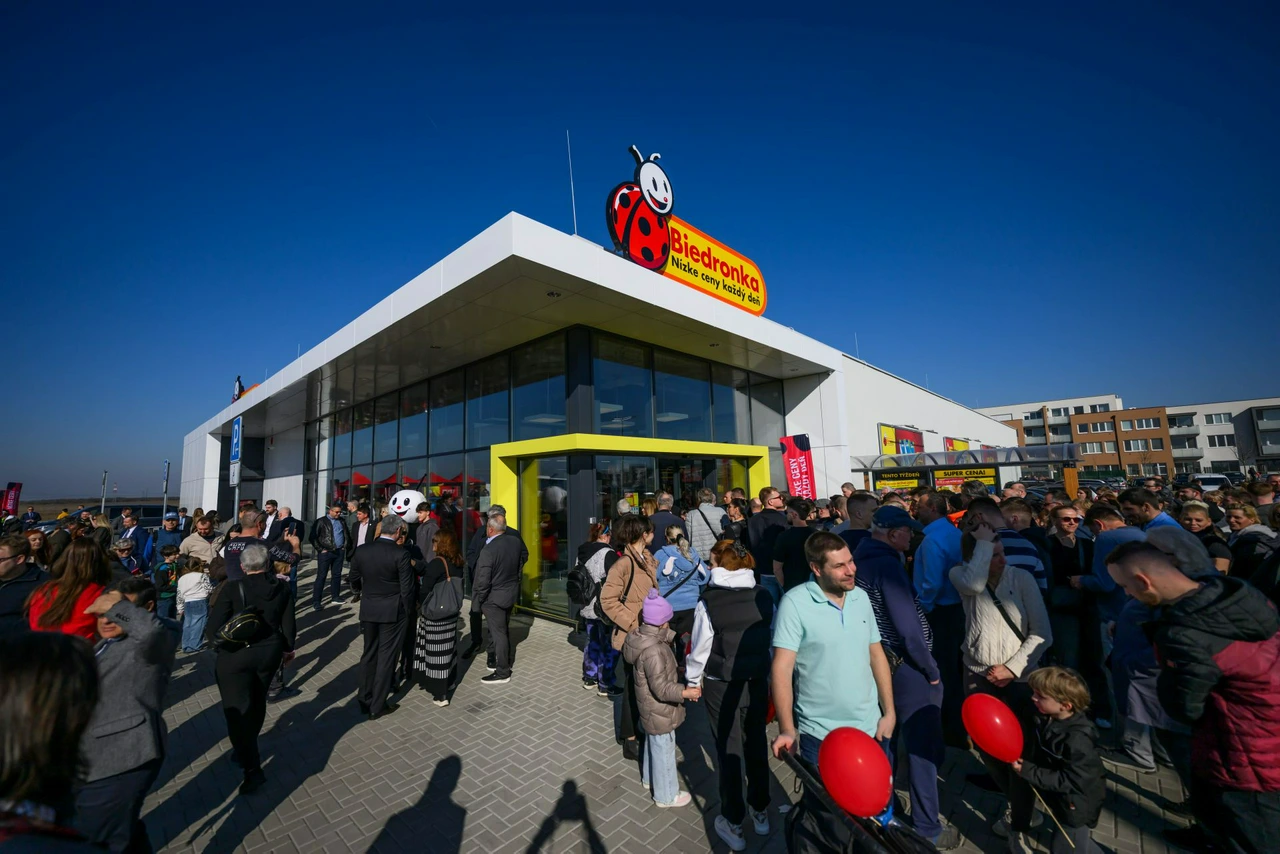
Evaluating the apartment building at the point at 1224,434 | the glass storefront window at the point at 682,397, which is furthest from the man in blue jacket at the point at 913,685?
the apartment building at the point at 1224,434

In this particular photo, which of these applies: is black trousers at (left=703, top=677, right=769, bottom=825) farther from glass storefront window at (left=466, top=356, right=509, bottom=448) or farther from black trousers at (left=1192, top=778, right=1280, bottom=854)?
glass storefront window at (left=466, top=356, right=509, bottom=448)

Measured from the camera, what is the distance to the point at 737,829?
3.20m

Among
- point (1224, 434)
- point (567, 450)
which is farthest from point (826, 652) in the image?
point (1224, 434)

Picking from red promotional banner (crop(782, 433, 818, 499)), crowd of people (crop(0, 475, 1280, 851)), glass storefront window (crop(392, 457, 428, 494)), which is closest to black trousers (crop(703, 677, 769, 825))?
crowd of people (crop(0, 475, 1280, 851))

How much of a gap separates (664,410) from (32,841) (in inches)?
373

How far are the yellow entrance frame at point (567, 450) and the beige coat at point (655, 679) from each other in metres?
4.80

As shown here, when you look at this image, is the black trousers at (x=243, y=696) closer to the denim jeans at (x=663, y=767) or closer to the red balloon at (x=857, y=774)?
the denim jeans at (x=663, y=767)

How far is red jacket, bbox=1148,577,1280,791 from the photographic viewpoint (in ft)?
7.29

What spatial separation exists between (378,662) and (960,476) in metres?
11.8

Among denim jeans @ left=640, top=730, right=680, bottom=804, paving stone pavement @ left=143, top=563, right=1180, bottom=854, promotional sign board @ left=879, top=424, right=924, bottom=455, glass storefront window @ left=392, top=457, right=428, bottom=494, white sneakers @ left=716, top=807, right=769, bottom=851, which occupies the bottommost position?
paving stone pavement @ left=143, top=563, right=1180, bottom=854

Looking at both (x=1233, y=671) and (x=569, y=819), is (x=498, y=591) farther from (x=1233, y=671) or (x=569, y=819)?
(x=1233, y=671)

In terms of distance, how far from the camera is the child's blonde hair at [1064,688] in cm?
277

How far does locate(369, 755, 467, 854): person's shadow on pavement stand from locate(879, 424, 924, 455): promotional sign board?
15.2 metres

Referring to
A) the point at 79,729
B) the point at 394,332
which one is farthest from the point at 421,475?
the point at 79,729
